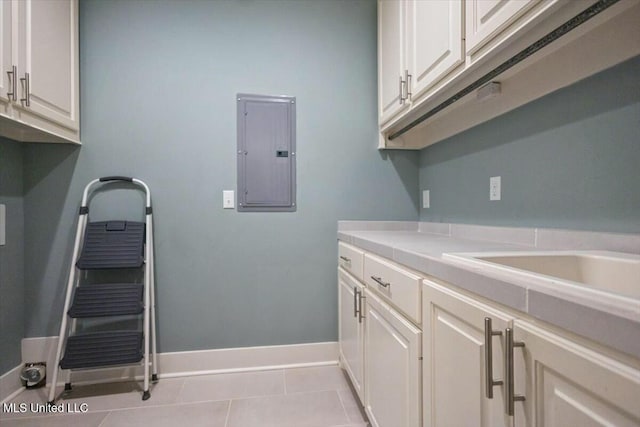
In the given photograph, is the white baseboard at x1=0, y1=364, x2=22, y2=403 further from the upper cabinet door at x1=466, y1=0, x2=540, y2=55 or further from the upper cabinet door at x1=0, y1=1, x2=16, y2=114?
the upper cabinet door at x1=466, y1=0, x2=540, y2=55

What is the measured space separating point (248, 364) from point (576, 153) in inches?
78.4

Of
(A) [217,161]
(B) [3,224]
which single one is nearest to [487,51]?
(A) [217,161]

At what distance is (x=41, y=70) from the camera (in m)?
1.50

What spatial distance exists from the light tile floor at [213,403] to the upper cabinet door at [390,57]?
1624 mm

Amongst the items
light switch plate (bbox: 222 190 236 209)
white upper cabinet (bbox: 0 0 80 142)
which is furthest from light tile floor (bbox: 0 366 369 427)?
white upper cabinet (bbox: 0 0 80 142)

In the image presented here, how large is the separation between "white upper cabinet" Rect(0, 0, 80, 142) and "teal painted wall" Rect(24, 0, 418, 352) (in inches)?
3.6

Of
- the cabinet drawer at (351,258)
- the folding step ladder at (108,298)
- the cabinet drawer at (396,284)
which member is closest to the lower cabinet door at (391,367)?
the cabinet drawer at (396,284)

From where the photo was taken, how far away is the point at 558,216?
1.07 m

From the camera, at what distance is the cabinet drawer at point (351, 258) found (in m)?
1.49

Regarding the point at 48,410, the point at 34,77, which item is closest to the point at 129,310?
the point at 48,410

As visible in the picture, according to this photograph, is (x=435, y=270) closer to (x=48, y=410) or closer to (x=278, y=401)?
(x=278, y=401)

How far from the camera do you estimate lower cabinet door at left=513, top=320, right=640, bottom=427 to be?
1.28 feet

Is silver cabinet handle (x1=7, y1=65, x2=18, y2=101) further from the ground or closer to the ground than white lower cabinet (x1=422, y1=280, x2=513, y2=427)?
further from the ground

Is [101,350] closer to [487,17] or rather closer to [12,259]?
[12,259]
